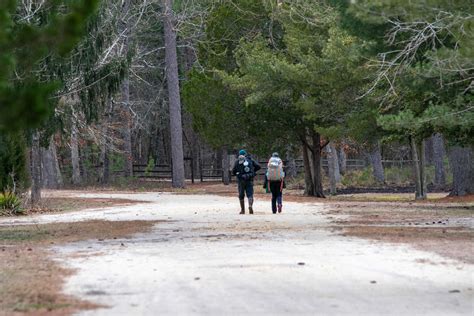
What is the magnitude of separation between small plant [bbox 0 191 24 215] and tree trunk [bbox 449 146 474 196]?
688 inches

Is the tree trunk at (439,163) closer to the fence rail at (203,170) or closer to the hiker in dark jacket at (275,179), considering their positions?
the fence rail at (203,170)

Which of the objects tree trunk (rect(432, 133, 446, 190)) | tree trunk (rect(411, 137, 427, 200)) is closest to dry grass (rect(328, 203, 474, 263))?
tree trunk (rect(411, 137, 427, 200))

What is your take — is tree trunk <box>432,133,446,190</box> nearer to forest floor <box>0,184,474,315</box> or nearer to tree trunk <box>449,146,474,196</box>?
tree trunk <box>449,146,474,196</box>

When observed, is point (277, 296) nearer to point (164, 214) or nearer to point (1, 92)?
point (1, 92)

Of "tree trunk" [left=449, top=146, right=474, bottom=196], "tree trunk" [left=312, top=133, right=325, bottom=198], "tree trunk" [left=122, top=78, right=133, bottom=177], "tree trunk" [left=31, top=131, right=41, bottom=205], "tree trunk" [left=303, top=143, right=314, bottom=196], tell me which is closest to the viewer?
"tree trunk" [left=31, top=131, right=41, bottom=205]

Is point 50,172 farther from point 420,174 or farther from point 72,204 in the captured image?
point 420,174

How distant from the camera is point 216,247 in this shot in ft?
50.5

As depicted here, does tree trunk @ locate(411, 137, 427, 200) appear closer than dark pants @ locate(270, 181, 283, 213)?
No

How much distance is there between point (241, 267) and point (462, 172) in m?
26.7

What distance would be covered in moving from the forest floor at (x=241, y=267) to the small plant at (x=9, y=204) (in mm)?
6370

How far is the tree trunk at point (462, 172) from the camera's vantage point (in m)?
37.4

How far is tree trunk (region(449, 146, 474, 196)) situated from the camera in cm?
3741

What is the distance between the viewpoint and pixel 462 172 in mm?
37719

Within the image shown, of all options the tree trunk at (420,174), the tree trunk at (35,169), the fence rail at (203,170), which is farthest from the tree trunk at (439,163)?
the tree trunk at (35,169)
